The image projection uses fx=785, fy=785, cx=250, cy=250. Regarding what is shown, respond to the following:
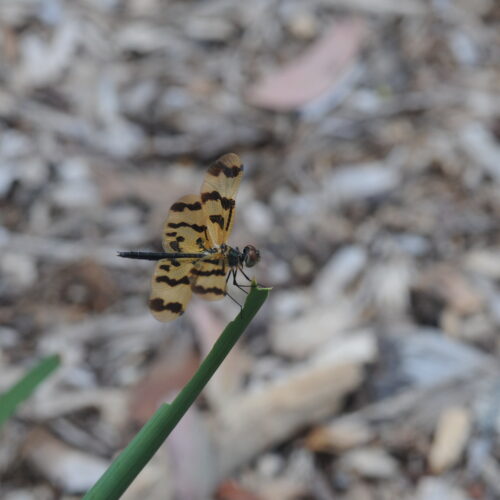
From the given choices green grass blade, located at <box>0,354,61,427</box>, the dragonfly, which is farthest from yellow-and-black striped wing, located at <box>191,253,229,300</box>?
green grass blade, located at <box>0,354,61,427</box>

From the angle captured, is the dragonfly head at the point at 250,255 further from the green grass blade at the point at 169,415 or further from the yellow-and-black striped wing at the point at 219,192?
the green grass blade at the point at 169,415

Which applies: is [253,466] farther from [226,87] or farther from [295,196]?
[226,87]

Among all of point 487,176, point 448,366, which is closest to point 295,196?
point 487,176

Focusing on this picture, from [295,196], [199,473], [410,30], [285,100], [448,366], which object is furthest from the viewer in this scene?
[410,30]

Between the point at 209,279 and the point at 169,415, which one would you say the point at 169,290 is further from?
the point at 169,415

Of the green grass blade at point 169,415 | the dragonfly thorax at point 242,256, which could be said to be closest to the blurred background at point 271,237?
the dragonfly thorax at point 242,256

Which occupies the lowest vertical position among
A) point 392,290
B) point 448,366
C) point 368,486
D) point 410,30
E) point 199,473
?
point 199,473
